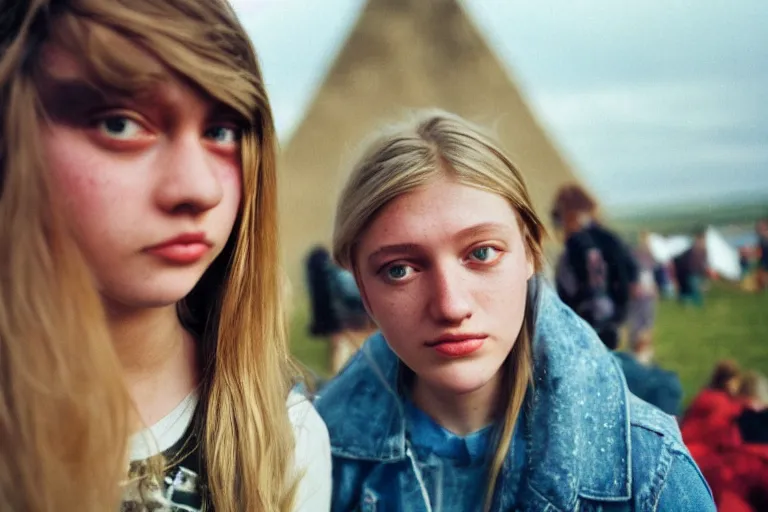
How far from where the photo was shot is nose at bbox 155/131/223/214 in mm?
775

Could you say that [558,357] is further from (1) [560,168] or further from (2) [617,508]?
(1) [560,168]

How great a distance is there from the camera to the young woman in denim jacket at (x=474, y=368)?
94cm

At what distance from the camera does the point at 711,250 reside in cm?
273

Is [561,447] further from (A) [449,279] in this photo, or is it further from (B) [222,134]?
(B) [222,134]

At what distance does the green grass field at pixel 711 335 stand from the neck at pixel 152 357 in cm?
216

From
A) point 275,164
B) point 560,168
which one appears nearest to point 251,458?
point 275,164

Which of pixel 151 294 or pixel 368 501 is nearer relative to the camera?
pixel 151 294

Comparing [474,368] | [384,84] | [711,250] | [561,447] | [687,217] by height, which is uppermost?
[384,84]

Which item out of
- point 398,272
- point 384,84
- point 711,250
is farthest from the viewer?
point 384,84

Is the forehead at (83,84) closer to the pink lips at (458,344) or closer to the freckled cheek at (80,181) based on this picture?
the freckled cheek at (80,181)

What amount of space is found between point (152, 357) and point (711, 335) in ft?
11.2

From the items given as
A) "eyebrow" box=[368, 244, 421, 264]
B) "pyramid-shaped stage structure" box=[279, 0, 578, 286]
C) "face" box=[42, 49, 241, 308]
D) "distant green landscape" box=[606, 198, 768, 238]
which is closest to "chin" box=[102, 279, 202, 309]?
"face" box=[42, 49, 241, 308]

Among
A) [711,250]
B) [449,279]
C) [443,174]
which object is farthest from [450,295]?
[711,250]

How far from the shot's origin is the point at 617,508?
0.98 m
